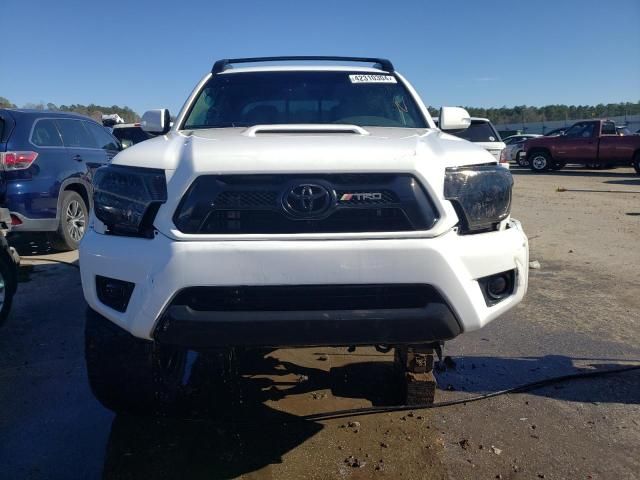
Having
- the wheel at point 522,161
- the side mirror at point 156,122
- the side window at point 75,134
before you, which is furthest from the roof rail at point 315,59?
the wheel at point 522,161

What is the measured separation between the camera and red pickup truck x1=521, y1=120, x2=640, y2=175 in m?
20.2

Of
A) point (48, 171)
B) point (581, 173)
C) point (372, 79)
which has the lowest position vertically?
point (581, 173)

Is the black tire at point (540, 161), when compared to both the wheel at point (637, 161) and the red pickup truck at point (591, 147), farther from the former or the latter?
the wheel at point (637, 161)

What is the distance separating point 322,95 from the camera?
4.07m

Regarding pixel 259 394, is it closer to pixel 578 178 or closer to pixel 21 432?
pixel 21 432

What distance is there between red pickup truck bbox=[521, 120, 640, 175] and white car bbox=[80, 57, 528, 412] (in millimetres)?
20244

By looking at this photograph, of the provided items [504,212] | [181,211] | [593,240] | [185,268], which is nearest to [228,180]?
[181,211]

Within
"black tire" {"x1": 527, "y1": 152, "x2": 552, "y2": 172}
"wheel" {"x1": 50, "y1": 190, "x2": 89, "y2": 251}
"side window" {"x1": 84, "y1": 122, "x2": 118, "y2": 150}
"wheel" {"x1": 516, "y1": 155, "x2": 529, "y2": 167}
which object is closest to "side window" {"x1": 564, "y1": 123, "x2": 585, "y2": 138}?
"black tire" {"x1": 527, "y1": 152, "x2": 552, "y2": 172}

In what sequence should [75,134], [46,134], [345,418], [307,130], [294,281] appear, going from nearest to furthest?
[294,281], [307,130], [345,418], [46,134], [75,134]

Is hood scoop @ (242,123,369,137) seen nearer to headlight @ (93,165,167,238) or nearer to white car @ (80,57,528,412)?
white car @ (80,57,528,412)

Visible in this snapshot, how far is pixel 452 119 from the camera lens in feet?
12.7

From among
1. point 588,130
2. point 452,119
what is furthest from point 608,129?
point 452,119

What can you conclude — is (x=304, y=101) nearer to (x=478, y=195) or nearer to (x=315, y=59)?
(x=315, y=59)

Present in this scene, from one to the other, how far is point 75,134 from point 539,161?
19519 millimetres
